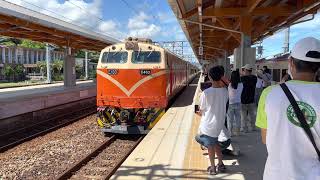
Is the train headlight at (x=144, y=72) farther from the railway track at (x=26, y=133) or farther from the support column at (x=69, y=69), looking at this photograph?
the support column at (x=69, y=69)

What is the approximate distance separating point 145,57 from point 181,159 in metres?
5.63

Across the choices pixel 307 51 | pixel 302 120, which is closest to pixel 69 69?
pixel 307 51

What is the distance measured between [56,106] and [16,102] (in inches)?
168

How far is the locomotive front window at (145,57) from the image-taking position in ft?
40.7

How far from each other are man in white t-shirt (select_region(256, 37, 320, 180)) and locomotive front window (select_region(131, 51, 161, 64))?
9937mm

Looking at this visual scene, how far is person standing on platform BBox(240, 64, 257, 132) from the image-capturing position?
30.7ft

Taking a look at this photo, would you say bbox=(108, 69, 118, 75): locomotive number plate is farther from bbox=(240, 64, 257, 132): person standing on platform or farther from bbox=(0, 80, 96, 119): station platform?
bbox=(0, 80, 96, 119): station platform

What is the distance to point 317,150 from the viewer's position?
238 cm

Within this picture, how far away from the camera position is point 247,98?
970 cm

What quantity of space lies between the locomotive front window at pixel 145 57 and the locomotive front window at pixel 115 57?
27 centimetres

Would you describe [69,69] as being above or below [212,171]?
above

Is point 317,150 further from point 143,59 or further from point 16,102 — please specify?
point 16,102

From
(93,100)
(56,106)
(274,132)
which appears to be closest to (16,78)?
(93,100)

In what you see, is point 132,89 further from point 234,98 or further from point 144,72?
point 234,98
